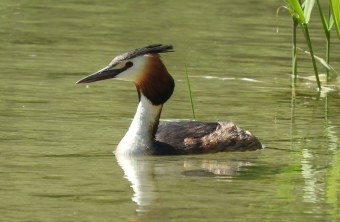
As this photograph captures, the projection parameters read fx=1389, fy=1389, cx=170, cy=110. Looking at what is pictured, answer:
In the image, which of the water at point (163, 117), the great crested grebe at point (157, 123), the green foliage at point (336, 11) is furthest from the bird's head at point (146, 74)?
the green foliage at point (336, 11)

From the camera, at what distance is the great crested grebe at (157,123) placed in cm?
1110

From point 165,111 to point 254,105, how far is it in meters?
1.01

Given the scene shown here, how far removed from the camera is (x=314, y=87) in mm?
14984

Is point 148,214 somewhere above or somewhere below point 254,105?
above

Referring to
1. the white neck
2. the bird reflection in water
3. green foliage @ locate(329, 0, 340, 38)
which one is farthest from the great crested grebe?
green foliage @ locate(329, 0, 340, 38)

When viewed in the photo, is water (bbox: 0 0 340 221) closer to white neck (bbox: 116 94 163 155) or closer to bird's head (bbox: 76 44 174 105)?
white neck (bbox: 116 94 163 155)

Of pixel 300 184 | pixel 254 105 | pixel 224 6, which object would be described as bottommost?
pixel 224 6

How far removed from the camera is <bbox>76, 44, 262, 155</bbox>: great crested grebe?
36.4 feet

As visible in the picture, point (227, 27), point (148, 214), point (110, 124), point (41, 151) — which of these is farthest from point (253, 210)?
point (227, 27)

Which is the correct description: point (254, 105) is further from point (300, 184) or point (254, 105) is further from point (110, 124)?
point (300, 184)

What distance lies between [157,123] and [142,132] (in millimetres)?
191

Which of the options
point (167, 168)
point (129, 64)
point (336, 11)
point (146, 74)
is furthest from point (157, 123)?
point (336, 11)

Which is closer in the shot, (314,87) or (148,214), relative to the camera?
(148,214)

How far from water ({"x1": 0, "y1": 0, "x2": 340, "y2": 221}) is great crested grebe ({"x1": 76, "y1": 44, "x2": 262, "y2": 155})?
0.48ft
